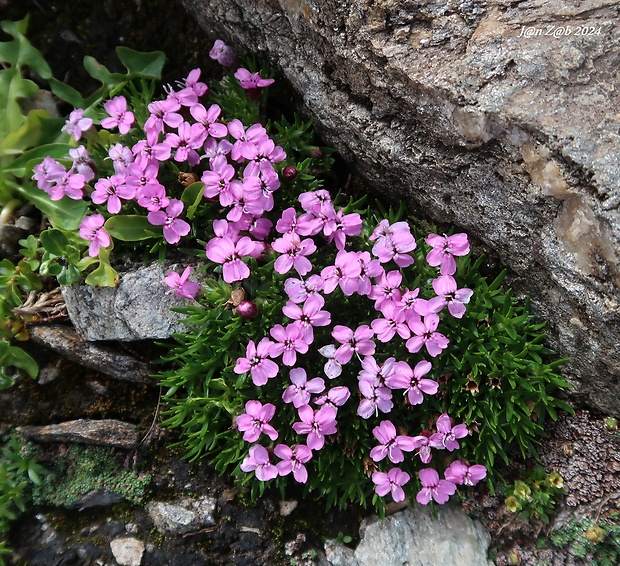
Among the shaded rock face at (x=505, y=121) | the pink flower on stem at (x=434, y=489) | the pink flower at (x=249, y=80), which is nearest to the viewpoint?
the shaded rock face at (x=505, y=121)

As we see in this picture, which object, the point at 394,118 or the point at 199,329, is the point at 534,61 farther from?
the point at 199,329

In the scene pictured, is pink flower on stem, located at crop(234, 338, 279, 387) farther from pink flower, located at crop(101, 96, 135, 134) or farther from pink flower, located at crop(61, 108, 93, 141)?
pink flower, located at crop(61, 108, 93, 141)

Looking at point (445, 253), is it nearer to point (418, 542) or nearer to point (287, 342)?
point (287, 342)

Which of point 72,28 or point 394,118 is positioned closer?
point 394,118

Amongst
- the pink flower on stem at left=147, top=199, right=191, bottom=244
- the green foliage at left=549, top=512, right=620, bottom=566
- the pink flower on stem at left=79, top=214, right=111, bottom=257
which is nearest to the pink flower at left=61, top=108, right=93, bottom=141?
the pink flower on stem at left=79, top=214, right=111, bottom=257

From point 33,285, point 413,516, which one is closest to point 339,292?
point 413,516

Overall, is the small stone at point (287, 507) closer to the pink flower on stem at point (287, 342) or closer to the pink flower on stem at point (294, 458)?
the pink flower on stem at point (294, 458)

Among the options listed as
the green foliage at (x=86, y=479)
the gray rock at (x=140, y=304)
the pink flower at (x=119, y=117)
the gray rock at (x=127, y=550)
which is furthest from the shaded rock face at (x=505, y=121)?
the gray rock at (x=127, y=550)
